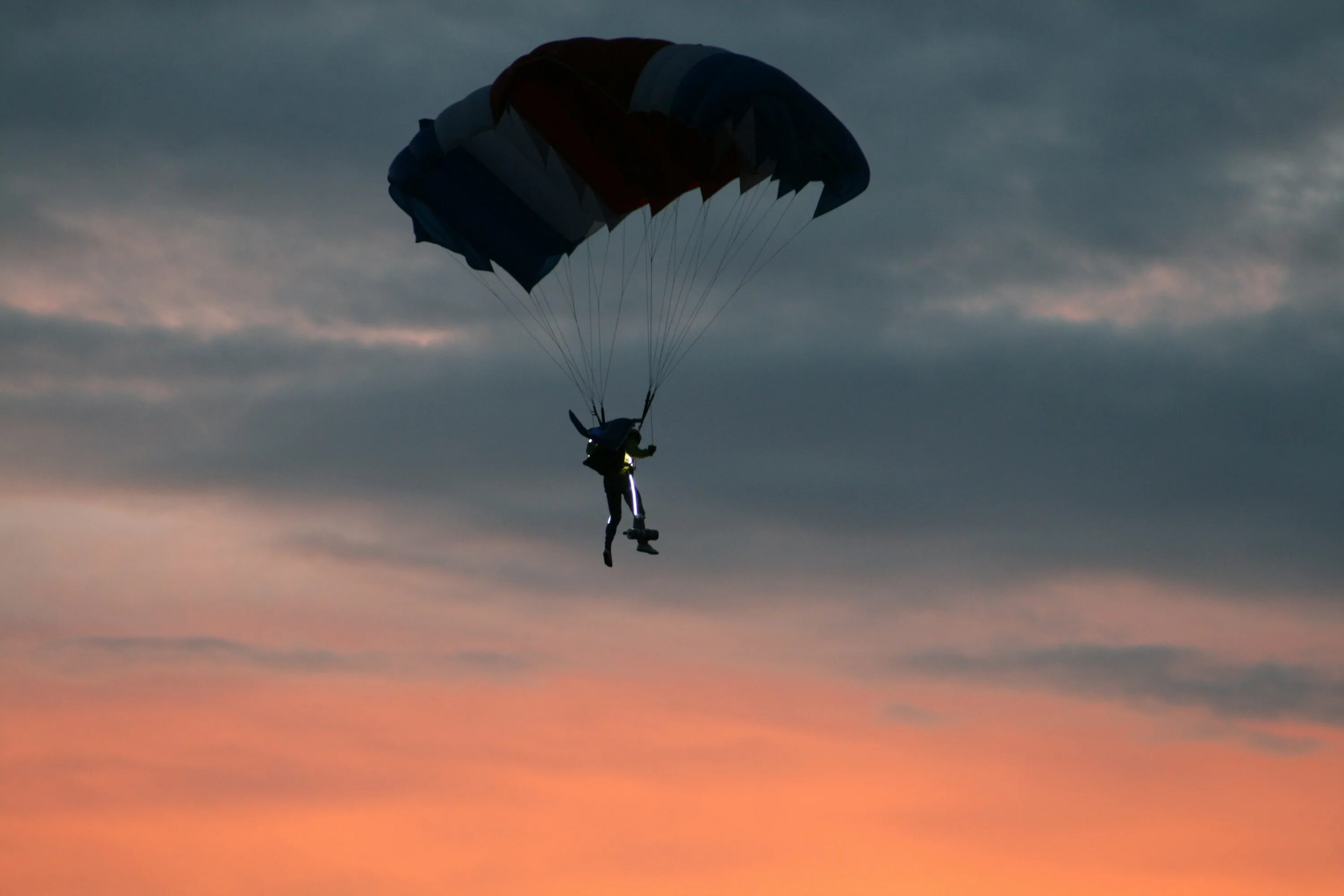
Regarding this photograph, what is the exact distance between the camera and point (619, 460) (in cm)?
4397

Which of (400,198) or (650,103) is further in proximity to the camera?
(400,198)

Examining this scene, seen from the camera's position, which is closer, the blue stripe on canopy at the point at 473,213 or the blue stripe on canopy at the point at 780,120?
the blue stripe on canopy at the point at 780,120

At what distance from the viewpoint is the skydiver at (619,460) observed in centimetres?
4394

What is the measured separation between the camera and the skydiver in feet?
144

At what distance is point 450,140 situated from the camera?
1795 inches

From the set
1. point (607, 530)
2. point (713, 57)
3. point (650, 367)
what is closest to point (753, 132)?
point (713, 57)

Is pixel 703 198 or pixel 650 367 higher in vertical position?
pixel 703 198

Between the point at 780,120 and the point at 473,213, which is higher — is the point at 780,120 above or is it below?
above

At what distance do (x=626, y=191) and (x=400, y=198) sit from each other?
13.9ft

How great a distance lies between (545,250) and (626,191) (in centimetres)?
188

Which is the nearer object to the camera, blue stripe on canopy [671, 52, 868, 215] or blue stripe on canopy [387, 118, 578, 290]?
blue stripe on canopy [671, 52, 868, 215]

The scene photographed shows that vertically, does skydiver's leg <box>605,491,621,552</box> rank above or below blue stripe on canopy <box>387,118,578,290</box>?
below

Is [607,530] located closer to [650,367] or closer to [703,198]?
[650,367]

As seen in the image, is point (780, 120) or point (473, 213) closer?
point (780, 120)
